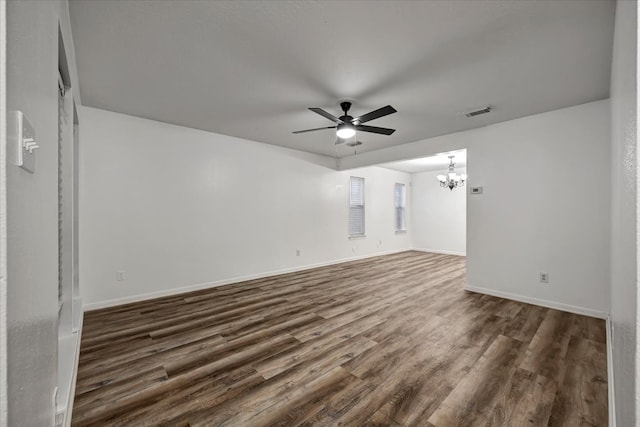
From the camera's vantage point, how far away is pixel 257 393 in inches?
71.2

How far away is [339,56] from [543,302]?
4.06 metres

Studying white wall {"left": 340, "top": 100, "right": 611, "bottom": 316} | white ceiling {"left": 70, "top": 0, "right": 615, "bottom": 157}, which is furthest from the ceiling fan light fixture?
white wall {"left": 340, "top": 100, "right": 611, "bottom": 316}

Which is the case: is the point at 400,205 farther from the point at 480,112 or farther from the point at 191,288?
the point at 191,288

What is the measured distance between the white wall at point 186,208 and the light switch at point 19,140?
344cm

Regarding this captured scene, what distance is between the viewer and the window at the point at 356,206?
6.88m

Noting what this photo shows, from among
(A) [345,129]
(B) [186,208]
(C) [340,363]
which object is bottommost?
(C) [340,363]

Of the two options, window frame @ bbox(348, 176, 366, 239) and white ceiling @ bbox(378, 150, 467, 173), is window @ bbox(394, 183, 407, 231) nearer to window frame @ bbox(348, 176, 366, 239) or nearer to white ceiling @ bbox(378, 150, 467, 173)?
white ceiling @ bbox(378, 150, 467, 173)

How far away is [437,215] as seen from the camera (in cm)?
821

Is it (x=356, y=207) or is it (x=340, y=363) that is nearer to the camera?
(x=340, y=363)

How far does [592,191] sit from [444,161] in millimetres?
3881

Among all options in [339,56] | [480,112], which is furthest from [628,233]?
[480,112]

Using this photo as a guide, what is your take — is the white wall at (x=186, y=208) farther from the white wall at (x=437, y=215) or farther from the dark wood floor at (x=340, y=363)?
the white wall at (x=437, y=215)

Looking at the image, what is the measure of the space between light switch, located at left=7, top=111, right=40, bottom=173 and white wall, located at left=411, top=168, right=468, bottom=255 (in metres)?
8.37

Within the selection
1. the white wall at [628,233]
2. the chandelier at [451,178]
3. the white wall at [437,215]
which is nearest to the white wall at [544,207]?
the chandelier at [451,178]
